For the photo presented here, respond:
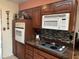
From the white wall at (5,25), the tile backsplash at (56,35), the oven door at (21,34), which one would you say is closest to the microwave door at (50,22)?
the tile backsplash at (56,35)

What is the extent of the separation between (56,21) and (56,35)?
54 centimetres

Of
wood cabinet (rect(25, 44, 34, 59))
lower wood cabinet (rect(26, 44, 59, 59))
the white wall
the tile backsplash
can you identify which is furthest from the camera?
the white wall

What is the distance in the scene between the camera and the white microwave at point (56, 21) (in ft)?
7.70

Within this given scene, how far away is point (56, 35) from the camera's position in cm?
301

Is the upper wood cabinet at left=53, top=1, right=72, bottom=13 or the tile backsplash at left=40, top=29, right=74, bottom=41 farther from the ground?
the upper wood cabinet at left=53, top=1, right=72, bottom=13

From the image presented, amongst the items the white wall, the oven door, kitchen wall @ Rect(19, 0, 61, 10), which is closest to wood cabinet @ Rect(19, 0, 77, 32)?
kitchen wall @ Rect(19, 0, 61, 10)

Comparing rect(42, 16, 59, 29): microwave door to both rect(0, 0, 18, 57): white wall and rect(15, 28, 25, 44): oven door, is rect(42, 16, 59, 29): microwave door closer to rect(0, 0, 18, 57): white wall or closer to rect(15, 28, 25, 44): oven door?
rect(15, 28, 25, 44): oven door

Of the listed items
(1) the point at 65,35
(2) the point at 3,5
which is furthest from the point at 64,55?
(2) the point at 3,5

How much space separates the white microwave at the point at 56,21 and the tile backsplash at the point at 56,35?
0.29 metres

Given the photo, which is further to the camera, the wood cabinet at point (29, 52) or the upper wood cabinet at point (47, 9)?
the wood cabinet at point (29, 52)

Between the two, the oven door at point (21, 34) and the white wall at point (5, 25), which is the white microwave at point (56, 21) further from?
the white wall at point (5, 25)

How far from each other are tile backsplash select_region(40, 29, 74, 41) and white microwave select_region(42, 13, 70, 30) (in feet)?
0.94

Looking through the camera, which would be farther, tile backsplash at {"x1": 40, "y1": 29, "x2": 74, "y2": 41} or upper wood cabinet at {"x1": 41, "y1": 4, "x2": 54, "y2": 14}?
upper wood cabinet at {"x1": 41, "y1": 4, "x2": 54, "y2": 14}

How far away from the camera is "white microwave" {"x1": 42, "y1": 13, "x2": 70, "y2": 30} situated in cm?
235
